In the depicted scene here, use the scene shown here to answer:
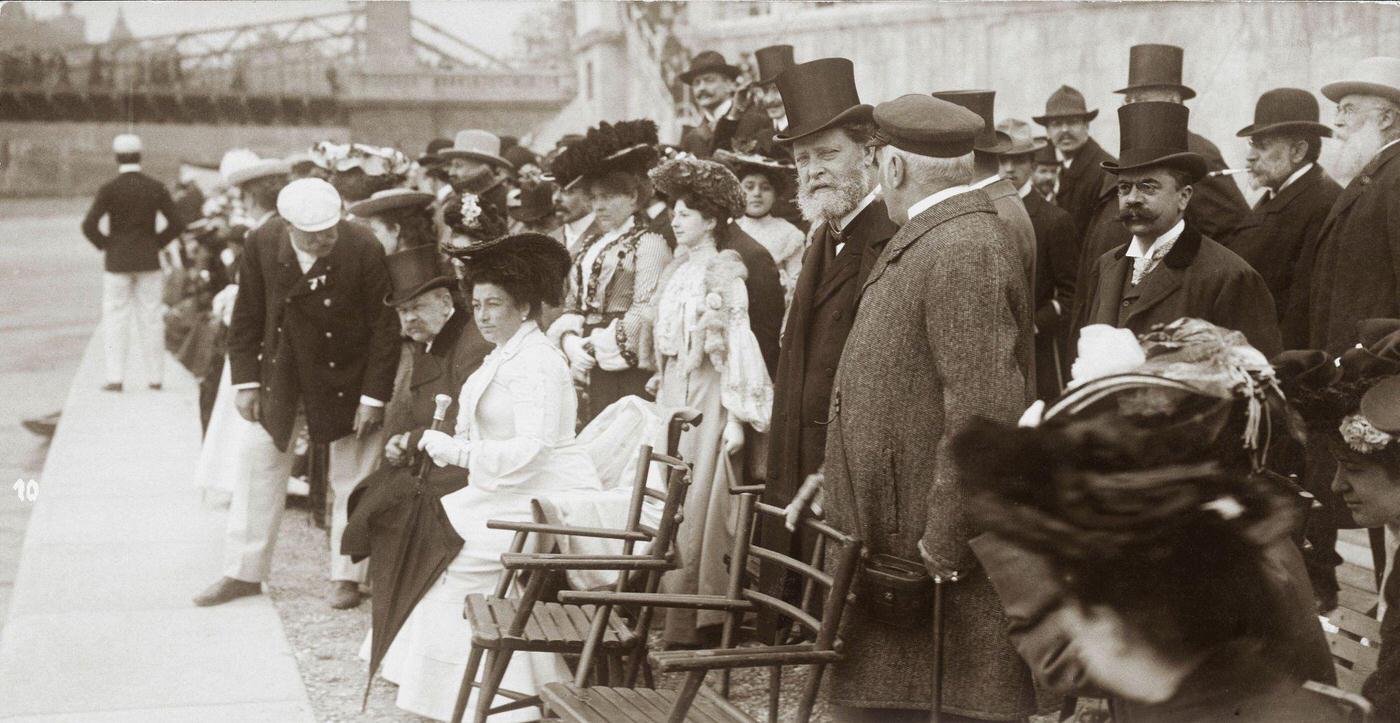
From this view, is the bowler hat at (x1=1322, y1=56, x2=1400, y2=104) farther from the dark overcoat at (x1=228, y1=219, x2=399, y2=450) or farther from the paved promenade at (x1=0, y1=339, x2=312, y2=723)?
the paved promenade at (x1=0, y1=339, x2=312, y2=723)

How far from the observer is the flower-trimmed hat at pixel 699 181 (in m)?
5.41

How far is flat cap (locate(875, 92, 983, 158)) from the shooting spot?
336 cm

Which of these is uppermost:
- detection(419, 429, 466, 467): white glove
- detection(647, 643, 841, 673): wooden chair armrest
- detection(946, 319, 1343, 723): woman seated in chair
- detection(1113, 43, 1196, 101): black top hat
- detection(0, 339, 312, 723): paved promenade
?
detection(1113, 43, 1196, 101): black top hat

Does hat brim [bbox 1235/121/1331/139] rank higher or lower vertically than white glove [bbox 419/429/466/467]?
higher

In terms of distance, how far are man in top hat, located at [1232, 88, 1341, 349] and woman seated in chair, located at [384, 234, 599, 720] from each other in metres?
2.82

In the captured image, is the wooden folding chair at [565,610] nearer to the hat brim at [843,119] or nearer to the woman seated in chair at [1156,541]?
the hat brim at [843,119]

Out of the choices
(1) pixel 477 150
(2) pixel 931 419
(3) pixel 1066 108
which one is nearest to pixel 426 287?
(1) pixel 477 150

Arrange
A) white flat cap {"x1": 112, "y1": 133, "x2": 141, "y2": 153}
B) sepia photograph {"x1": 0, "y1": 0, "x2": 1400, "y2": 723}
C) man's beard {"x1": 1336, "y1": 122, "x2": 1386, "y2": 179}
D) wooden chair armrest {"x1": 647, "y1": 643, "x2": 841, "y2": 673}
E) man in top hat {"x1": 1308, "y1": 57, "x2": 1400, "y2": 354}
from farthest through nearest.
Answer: white flat cap {"x1": 112, "y1": 133, "x2": 141, "y2": 153} < man's beard {"x1": 1336, "y1": 122, "x2": 1386, "y2": 179} < man in top hat {"x1": 1308, "y1": 57, "x2": 1400, "y2": 354} < wooden chair armrest {"x1": 647, "y1": 643, "x2": 841, "y2": 673} < sepia photograph {"x1": 0, "y1": 0, "x2": 1400, "y2": 723}

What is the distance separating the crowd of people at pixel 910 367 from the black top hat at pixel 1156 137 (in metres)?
0.01

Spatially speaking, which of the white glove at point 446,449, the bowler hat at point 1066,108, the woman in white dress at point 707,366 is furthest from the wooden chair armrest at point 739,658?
the bowler hat at point 1066,108

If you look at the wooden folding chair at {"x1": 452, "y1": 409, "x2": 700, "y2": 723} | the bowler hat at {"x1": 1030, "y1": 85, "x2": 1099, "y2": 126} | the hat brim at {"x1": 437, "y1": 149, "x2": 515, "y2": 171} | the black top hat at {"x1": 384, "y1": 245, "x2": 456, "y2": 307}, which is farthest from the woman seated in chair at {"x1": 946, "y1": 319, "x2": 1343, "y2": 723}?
the hat brim at {"x1": 437, "y1": 149, "x2": 515, "y2": 171}

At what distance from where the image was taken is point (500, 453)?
4.73 metres

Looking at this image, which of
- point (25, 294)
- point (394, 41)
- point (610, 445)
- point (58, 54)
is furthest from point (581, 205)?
point (25, 294)

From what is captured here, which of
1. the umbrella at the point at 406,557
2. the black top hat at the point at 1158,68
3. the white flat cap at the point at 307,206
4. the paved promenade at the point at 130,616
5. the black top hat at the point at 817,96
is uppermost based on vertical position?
the black top hat at the point at 1158,68
